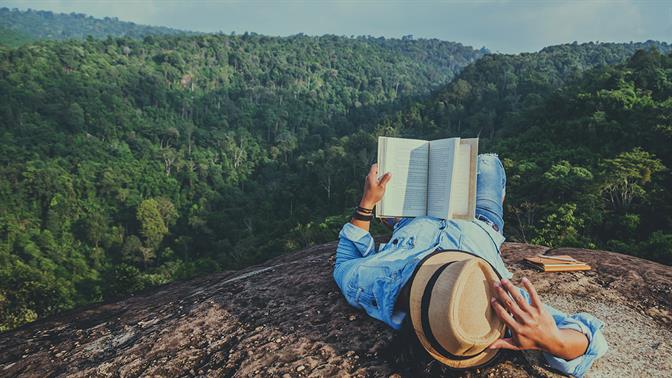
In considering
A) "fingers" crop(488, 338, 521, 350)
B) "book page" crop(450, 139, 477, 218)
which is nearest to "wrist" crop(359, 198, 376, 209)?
"book page" crop(450, 139, 477, 218)

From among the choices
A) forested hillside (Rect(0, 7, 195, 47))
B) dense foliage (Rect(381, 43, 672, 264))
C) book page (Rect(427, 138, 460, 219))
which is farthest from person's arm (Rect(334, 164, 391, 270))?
forested hillside (Rect(0, 7, 195, 47))

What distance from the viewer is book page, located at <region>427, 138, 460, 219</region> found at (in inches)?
98.7

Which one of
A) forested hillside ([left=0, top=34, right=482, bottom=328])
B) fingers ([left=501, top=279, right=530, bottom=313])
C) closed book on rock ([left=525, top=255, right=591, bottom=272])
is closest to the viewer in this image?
fingers ([left=501, top=279, right=530, bottom=313])

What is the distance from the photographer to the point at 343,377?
2154mm

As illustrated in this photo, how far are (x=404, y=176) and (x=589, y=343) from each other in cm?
131

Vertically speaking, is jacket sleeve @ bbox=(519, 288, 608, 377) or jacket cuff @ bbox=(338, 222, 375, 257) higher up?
jacket cuff @ bbox=(338, 222, 375, 257)

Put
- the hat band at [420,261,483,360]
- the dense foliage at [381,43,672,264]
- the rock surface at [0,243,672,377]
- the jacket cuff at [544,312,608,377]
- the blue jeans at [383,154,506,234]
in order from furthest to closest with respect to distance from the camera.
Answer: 1. the dense foliage at [381,43,672,264]
2. the blue jeans at [383,154,506,234]
3. the rock surface at [0,243,672,377]
4. the jacket cuff at [544,312,608,377]
5. the hat band at [420,261,483,360]

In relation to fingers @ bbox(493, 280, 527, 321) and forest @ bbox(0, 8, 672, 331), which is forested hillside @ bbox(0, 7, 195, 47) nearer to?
forest @ bbox(0, 8, 672, 331)

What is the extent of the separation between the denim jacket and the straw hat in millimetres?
251

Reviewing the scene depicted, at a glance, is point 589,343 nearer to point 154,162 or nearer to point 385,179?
point 385,179

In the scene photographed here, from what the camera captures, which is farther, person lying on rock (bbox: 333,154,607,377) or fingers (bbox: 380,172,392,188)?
fingers (bbox: 380,172,392,188)

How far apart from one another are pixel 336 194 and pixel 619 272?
36.7 m

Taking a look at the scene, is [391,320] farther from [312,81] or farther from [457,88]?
[312,81]

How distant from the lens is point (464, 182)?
254 cm
